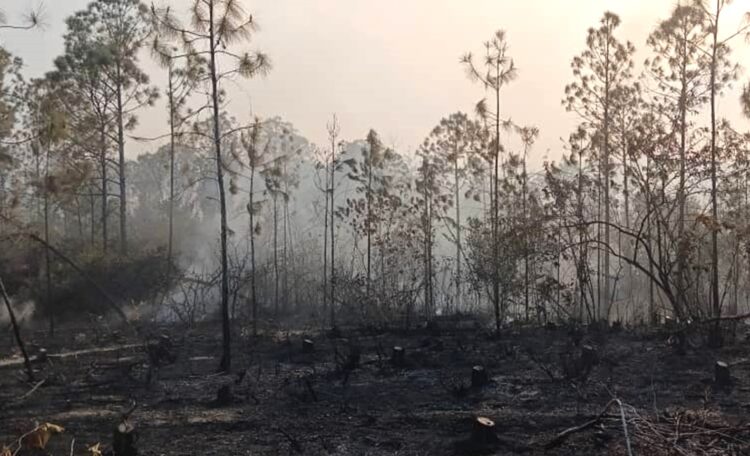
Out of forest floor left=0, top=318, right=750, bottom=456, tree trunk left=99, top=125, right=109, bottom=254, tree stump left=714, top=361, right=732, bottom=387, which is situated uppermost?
tree trunk left=99, top=125, right=109, bottom=254

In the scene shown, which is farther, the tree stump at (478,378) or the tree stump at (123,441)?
the tree stump at (478,378)

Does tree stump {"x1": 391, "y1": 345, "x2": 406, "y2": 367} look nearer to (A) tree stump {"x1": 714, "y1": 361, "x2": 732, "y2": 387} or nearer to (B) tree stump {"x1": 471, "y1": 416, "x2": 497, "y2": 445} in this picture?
A: (A) tree stump {"x1": 714, "y1": 361, "x2": 732, "y2": 387}

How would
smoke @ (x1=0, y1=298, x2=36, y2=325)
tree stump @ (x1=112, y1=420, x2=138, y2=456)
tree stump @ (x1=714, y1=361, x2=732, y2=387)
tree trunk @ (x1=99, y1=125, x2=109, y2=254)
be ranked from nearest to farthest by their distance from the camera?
tree stump @ (x1=112, y1=420, x2=138, y2=456)
tree stump @ (x1=714, y1=361, x2=732, y2=387)
smoke @ (x1=0, y1=298, x2=36, y2=325)
tree trunk @ (x1=99, y1=125, x2=109, y2=254)

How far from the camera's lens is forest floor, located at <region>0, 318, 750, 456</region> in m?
7.78

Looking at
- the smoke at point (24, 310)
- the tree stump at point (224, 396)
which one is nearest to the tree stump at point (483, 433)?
the tree stump at point (224, 396)

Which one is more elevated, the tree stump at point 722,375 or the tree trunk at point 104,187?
the tree trunk at point 104,187

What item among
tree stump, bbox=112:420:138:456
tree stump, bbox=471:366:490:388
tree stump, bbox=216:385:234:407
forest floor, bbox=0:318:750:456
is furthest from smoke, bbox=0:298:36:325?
tree stump, bbox=112:420:138:456

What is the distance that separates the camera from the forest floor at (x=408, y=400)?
306 inches

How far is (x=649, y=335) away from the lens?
16.1m

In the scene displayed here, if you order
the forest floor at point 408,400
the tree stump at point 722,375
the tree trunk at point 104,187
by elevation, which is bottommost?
the forest floor at point 408,400

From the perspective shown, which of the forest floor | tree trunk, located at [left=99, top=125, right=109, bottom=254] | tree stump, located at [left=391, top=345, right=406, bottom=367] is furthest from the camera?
tree trunk, located at [left=99, top=125, right=109, bottom=254]

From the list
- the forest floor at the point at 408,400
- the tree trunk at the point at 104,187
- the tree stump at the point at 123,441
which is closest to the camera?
the tree stump at the point at 123,441

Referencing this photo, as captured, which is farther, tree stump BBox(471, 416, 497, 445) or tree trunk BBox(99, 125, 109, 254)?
tree trunk BBox(99, 125, 109, 254)

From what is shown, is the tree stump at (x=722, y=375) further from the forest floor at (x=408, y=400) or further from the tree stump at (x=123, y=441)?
the tree stump at (x=123, y=441)
